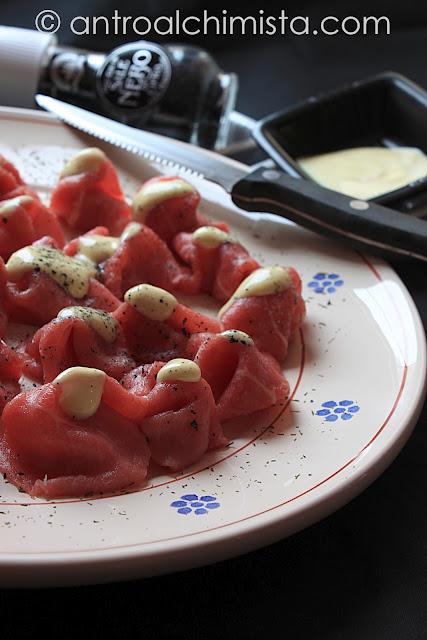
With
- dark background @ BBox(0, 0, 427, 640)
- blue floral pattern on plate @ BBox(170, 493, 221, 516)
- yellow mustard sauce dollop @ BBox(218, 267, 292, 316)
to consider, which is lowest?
dark background @ BBox(0, 0, 427, 640)

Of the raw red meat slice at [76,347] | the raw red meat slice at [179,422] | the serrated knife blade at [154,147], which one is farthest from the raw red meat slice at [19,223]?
the raw red meat slice at [179,422]

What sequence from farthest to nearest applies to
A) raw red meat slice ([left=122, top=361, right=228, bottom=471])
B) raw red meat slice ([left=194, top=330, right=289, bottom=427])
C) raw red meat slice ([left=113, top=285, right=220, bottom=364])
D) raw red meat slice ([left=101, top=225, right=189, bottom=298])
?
raw red meat slice ([left=101, top=225, right=189, bottom=298]) → raw red meat slice ([left=113, top=285, right=220, bottom=364]) → raw red meat slice ([left=194, top=330, right=289, bottom=427]) → raw red meat slice ([left=122, top=361, right=228, bottom=471])

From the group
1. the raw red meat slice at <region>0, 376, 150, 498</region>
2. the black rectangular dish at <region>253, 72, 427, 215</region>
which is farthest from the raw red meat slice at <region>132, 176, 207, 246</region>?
the raw red meat slice at <region>0, 376, 150, 498</region>

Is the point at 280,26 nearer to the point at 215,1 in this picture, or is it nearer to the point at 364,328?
the point at 215,1

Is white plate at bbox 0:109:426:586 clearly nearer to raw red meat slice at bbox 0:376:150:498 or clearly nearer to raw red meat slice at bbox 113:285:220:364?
raw red meat slice at bbox 0:376:150:498

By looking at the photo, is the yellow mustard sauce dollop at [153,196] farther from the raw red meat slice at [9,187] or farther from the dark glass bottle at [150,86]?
the dark glass bottle at [150,86]

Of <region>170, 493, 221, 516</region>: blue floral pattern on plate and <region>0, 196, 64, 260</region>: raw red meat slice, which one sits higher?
<region>0, 196, 64, 260</region>: raw red meat slice

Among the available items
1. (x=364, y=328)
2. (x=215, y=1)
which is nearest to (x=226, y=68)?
(x=215, y=1)
